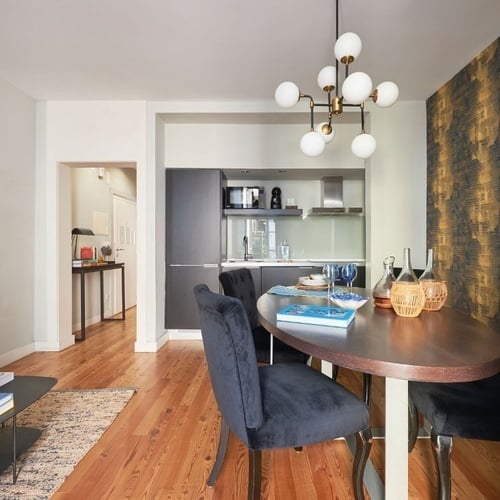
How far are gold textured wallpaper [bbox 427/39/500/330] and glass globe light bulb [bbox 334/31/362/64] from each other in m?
1.49

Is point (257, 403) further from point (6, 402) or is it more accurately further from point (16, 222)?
point (16, 222)

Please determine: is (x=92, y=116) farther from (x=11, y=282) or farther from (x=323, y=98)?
(x=323, y=98)

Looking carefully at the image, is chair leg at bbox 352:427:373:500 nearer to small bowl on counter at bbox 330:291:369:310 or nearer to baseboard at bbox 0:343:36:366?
A: small bowl on counter at bbox 330:291:369:310

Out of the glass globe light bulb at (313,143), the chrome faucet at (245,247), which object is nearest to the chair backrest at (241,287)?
the glass globe light bulb at (313,143)

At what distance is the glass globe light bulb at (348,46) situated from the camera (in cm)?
157

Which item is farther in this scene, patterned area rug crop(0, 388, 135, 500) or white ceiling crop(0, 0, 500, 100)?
white ceiling crop(0, 0, 500, 100)

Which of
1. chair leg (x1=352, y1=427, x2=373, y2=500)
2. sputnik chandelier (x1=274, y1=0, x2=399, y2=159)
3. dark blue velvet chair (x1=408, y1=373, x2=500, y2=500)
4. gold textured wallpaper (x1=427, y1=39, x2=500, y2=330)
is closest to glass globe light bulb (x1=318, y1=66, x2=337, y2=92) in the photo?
sputnik chandelier (x1=274, y1=0, x2=399, y2=159)

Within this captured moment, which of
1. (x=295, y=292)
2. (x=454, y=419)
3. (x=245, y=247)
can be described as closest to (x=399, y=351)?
(x=454, y=419)

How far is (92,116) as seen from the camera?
11.3 feet

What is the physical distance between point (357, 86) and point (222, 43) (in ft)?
4.51

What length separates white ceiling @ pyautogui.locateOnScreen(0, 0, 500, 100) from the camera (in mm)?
2090

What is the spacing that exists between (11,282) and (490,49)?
4.50 meters

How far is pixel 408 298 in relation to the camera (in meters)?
1.36

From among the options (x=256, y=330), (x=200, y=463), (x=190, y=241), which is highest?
(x=190, y=241)
